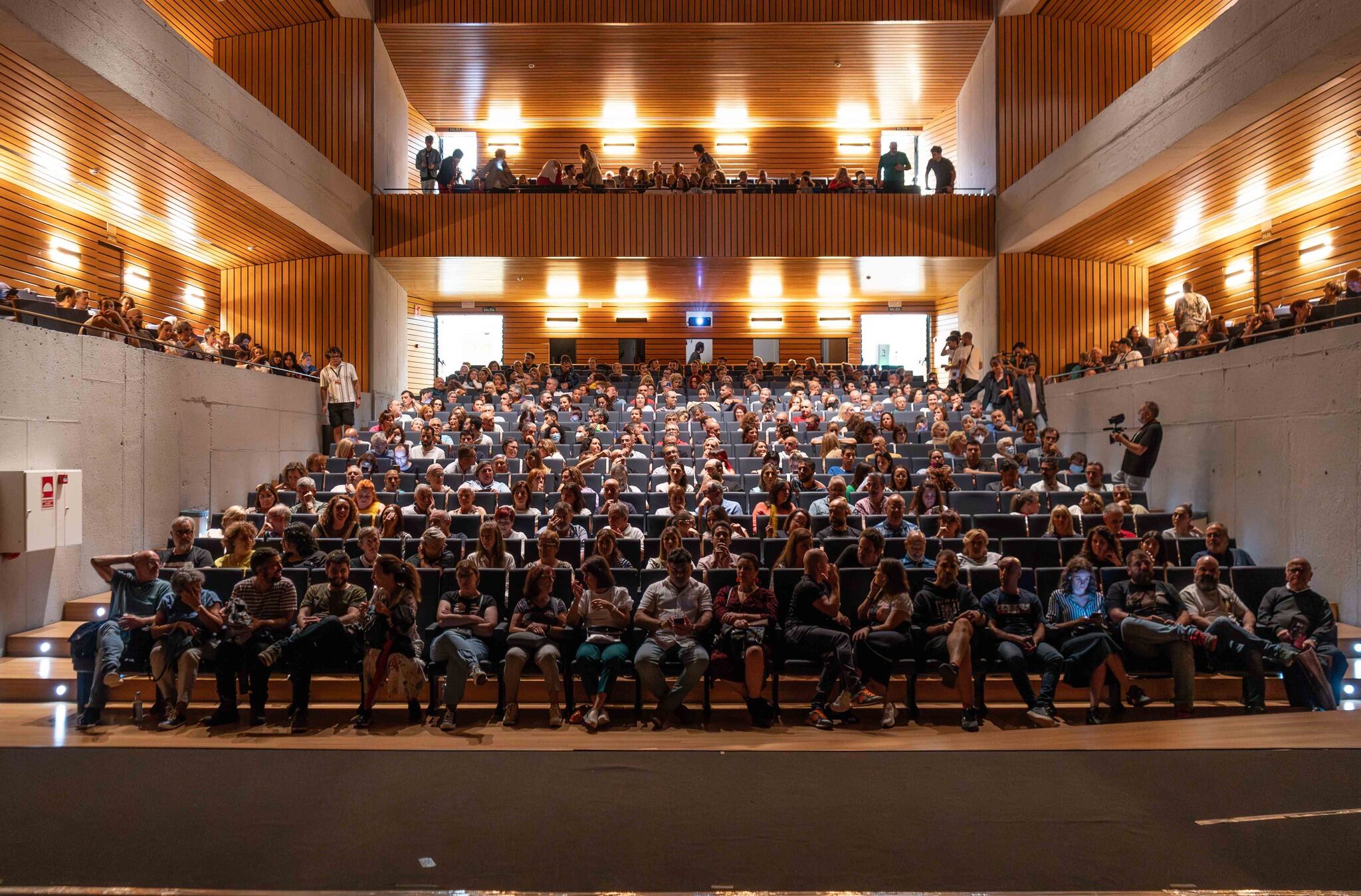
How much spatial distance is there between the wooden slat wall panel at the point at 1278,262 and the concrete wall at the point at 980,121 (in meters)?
2.98

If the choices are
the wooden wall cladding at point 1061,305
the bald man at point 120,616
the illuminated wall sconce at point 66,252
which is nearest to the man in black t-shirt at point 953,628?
the bald man at point 120,616

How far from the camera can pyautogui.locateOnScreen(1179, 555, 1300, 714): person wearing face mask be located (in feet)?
14.9

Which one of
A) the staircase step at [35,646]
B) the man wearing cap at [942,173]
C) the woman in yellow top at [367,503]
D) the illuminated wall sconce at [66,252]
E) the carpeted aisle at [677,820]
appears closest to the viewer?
the carpeted aisle at [677,820]

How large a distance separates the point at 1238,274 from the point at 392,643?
38.0 feet

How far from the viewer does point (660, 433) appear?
9922 mm

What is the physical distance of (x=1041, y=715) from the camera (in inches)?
172

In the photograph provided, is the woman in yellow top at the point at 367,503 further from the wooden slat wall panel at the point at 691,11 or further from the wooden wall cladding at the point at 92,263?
the wooden slat wall panel at the point at 691,11

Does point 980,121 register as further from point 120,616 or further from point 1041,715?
point 120,616

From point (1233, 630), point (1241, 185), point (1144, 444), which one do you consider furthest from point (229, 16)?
point (1233, 630)

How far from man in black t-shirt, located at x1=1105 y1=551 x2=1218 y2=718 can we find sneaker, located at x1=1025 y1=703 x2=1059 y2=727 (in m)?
0.64

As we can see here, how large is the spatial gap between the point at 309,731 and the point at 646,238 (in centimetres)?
931

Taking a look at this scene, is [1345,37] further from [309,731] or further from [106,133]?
[106,133]

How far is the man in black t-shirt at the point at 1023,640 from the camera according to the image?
4.45m

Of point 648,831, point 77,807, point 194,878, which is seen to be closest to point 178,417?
point 77,807
